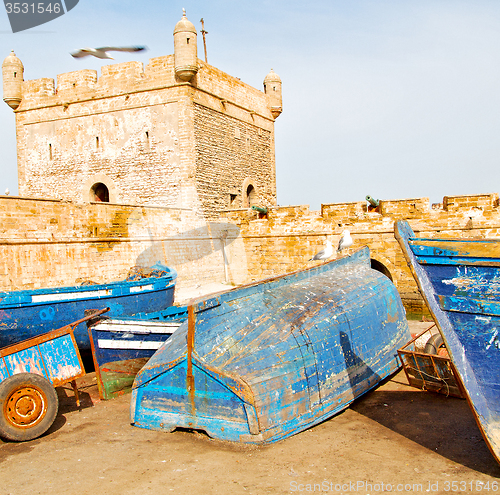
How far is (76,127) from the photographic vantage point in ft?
60.2

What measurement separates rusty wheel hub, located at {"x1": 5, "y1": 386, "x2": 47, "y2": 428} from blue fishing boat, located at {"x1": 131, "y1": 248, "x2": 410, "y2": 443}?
1016 millimetres

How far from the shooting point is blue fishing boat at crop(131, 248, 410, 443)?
495cm

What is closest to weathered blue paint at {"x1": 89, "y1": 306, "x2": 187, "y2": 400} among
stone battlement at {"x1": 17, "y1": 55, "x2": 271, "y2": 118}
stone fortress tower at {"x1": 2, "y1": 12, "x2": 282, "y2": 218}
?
stone fortress tower at {"x1": 2, "y1": 12, "x2": 282, "y2": 218}

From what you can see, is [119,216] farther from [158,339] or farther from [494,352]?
[494,352]

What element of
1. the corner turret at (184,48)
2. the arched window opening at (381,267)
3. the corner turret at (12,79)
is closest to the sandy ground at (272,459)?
the arched window opening at (381,267)

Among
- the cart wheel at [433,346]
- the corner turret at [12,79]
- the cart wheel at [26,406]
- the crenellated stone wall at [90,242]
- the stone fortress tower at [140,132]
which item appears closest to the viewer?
the cart wheel at [26,406]

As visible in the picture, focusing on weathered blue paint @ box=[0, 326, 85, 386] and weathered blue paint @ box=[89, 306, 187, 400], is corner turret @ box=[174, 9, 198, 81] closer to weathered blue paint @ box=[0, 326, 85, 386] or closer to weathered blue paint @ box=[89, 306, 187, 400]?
weathered blue paint @ box=[89, 306, 187, 400]

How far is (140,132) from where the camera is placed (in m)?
17.3

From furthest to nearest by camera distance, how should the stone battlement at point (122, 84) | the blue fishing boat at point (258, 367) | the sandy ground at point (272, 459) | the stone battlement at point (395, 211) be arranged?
the stone battlement at point (122, 84), the stone battlement at point (395, 211), the blue fishing boat at point (258, 367), the sandy ground at point (272, 459)

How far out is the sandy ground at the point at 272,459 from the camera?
13.6ft

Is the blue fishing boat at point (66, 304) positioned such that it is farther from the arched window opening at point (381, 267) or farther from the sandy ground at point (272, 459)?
the arched window opening at point (381, 267)

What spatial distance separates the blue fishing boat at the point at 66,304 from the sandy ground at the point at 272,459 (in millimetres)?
2197

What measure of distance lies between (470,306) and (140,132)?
15084 millimetres

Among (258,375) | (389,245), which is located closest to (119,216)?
(389,245)
